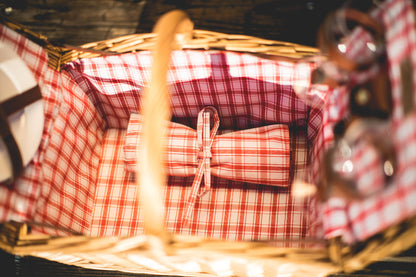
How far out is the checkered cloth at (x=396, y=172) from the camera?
2.12 feet

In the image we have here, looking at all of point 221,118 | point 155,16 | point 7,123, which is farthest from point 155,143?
point 155,16

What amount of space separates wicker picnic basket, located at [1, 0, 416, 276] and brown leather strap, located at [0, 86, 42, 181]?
0.06 meters

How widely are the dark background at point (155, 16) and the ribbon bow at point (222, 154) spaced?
0.55 m

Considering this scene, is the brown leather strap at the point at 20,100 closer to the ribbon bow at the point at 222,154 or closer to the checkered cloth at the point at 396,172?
the ribbon bow at the point at 222,154

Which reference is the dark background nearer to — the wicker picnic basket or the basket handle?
the wicker picnic basket

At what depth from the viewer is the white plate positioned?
84 cm

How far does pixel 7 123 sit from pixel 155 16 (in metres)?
0.89

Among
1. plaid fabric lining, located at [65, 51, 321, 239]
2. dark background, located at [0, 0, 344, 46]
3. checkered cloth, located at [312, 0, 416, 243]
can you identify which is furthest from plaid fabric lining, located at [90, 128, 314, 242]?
dark background, located at [0, 0, 344, 46]

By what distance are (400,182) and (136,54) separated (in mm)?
690

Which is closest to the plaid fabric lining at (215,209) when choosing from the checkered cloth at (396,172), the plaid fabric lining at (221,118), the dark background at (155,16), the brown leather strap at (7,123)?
the plaid fabric lining at (221,118)

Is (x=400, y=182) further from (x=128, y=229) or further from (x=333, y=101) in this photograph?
(x=128, y=229)

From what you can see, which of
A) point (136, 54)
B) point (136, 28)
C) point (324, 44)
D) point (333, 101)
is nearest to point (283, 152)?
point (333, 101)

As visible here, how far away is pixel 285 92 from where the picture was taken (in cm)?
98

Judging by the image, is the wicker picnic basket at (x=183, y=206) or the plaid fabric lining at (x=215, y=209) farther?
the plaid fabric lining at (x=215, y=209)
